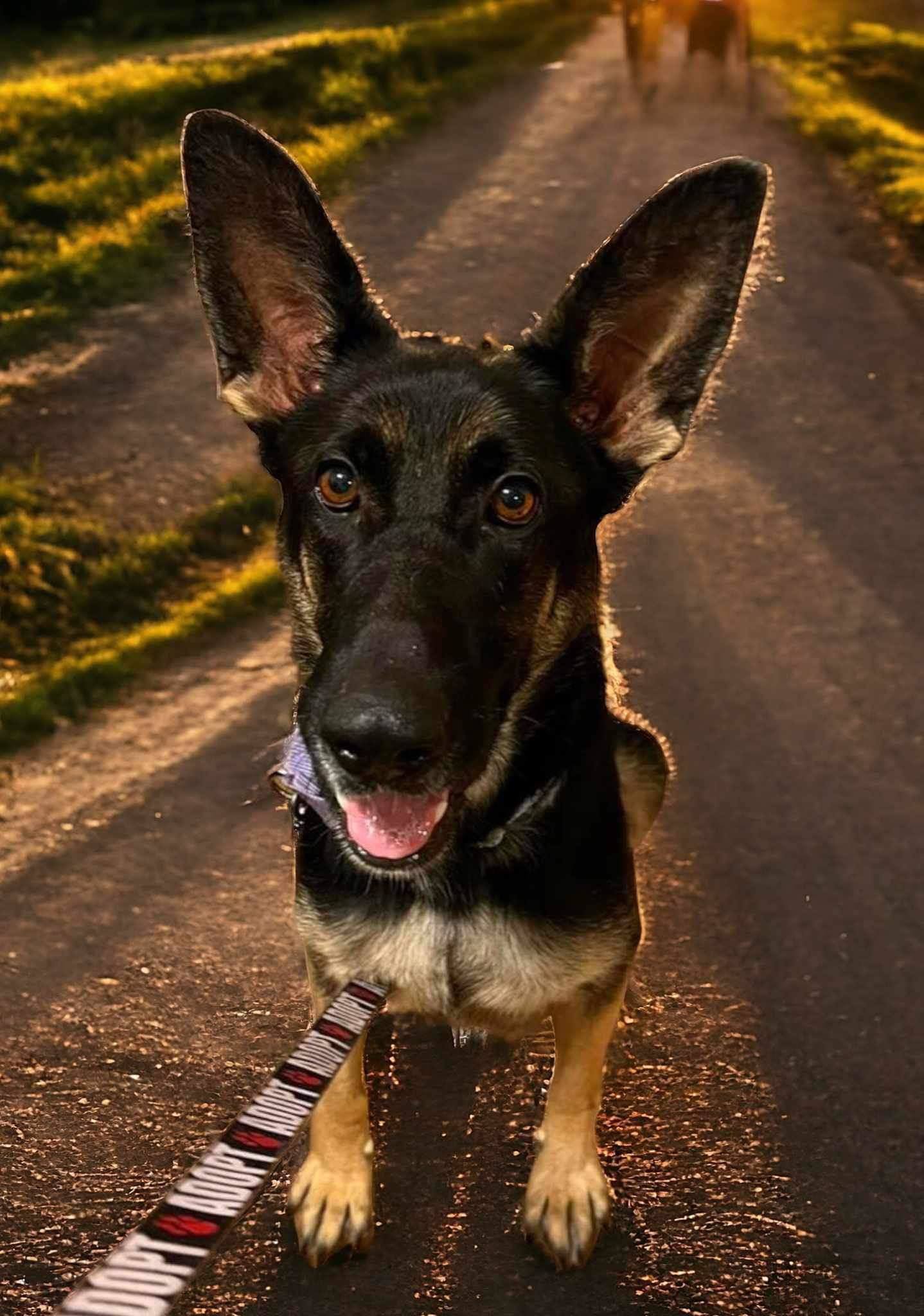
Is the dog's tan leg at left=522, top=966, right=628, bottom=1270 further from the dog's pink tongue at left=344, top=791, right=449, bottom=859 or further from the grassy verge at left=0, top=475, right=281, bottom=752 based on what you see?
the grassy verge at left=0, top=475, right=281, bottom=752

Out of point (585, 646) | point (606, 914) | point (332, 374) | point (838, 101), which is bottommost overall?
point (838, 101)

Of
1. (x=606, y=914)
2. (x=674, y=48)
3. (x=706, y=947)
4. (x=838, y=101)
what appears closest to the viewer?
(x=606, y=914)

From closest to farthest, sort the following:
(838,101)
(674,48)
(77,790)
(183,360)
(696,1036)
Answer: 1. (696,1036)
2. (77,790)
3. (183,360)
4. (838,101)
5. (674,48)

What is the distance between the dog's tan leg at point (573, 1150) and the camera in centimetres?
353

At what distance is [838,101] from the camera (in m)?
15.2

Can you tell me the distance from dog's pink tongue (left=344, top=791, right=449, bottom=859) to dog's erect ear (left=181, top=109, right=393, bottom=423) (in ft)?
3.91

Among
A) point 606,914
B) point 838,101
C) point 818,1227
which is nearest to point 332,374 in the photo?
point 606,914

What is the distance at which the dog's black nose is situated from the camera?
2.84 m

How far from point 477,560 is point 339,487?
15.7 inches

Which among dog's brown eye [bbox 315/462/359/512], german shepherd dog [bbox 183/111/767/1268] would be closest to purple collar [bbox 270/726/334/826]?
german shepherd dog [bbox 183/111/767/1268]

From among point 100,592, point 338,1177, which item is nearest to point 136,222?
point 100,592

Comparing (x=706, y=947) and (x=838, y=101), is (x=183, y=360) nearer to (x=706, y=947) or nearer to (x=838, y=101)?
(x=706, y=947)

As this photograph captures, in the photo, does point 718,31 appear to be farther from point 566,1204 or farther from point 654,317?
point 566,1204

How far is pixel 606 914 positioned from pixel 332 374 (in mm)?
1595
